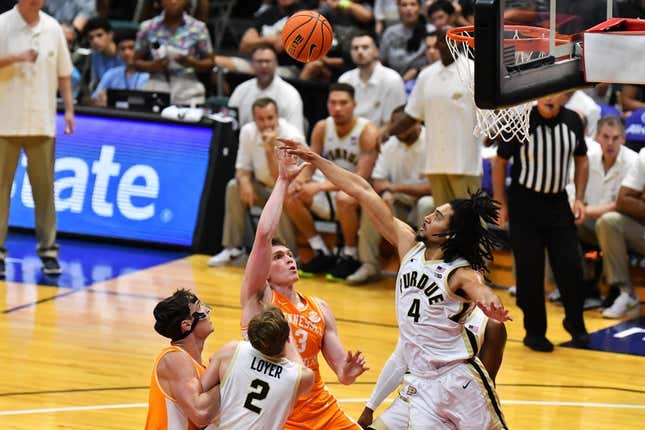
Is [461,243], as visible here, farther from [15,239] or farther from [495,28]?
[15,239]

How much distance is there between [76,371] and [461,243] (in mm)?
3735

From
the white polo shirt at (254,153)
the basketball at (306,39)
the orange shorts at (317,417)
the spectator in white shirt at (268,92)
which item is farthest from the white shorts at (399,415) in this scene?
the spectator in white shirt at (268,92)

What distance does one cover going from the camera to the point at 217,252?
12.9m

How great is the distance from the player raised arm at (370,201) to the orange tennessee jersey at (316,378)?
567mm

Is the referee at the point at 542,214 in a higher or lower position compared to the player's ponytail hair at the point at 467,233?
lower

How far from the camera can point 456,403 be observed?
624cm

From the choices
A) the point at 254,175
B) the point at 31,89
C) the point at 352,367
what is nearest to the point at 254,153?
the point at 254,175

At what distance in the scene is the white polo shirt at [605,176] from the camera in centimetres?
1118

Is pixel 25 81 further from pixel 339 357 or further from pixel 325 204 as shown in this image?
pixel 339 357

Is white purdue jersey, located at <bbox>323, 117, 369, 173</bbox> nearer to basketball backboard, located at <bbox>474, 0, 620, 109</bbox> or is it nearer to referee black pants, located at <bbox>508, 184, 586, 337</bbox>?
referee black pants, located at <bbox>508, 184, 586, 337</bbox>

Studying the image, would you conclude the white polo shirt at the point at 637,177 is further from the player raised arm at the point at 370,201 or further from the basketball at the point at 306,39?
the player raised arm at the point at 370,201

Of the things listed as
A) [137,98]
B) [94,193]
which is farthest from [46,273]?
[137,98]

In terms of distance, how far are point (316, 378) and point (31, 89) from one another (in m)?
5.75

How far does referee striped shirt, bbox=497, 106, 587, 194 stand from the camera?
9.66m
